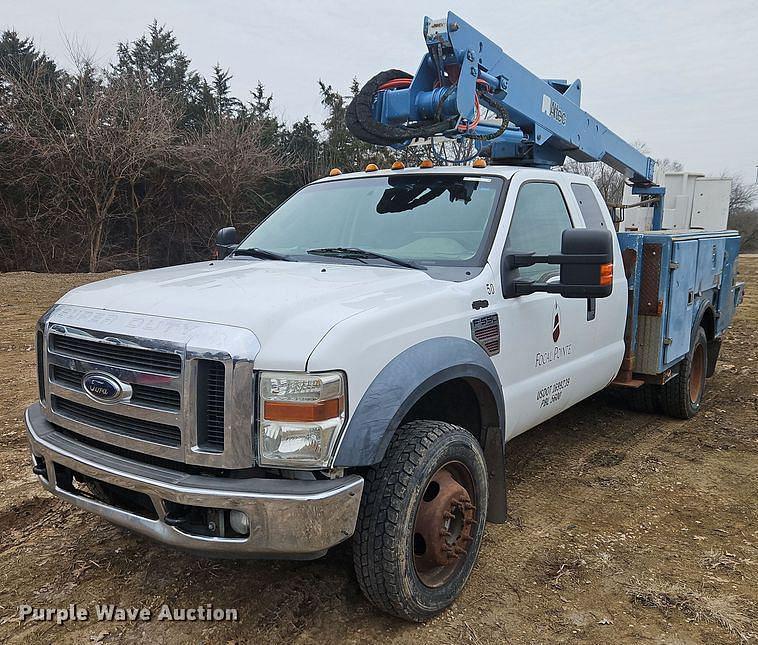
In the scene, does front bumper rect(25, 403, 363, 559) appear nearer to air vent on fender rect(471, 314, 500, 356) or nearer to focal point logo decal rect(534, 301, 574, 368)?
air vent on fender rect(471, 314, 500, 356)

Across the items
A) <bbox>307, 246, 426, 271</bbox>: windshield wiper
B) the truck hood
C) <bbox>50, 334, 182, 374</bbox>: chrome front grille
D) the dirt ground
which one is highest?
<bbox>307, 246, 426, 271</bbox>: windshield wiper

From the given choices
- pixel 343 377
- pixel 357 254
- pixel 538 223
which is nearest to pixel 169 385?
pixel 343 377

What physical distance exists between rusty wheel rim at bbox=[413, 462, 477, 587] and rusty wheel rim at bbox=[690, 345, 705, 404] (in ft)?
11.9

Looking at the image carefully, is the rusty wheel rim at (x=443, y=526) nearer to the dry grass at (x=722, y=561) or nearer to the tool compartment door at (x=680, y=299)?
the dry grass at (x=722, y=561)

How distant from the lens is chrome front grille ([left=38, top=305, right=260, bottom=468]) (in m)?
2.27

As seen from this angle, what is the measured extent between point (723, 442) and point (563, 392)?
204 centimetres

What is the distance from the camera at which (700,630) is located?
274 centimetres

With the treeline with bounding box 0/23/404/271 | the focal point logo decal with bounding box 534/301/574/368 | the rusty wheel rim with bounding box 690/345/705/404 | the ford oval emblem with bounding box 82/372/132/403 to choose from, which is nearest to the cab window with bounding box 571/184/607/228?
the focal point logo decal with bounding box 534/301/574/368

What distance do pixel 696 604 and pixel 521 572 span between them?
767mm

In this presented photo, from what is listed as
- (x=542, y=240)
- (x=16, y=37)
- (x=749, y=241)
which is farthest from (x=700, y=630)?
(x=749, y=241)

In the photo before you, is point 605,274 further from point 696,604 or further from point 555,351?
point 696,604

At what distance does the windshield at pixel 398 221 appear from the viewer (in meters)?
3.44

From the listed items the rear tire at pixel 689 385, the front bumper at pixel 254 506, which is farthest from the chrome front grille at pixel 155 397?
the rear tire at pixel 689 385

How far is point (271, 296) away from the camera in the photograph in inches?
102
